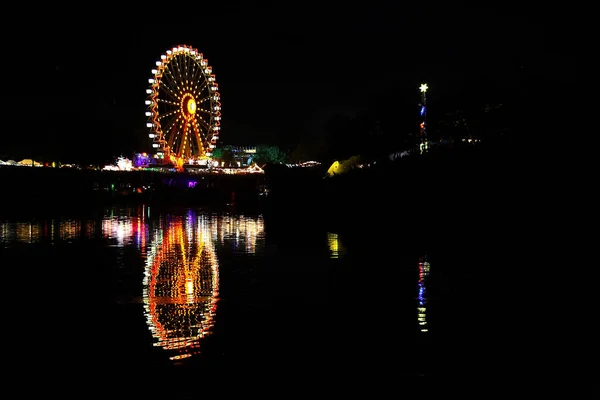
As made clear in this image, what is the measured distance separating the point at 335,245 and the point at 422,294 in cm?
742

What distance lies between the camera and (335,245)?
55.6ft

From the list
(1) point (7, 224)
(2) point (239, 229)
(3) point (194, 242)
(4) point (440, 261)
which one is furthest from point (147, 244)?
(1) point (7, 224)

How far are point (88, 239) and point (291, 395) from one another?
1439 centimetres

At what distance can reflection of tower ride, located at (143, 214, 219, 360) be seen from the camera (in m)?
7.02

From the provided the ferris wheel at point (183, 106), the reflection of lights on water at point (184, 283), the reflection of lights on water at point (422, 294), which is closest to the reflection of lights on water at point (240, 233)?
the reflection of lights on water at point (184, 283)

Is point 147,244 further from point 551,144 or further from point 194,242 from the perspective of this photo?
point 551,144

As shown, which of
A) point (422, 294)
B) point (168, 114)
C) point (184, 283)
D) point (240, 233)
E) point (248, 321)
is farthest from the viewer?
point (168, 114)

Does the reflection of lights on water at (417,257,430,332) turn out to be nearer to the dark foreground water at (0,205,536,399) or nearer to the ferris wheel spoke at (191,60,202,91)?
the dark foreground water at (0,205,536,399)

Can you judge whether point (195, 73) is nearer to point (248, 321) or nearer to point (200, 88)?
point (200, 88)

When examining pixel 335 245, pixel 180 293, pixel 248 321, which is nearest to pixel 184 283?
pixel 180 293

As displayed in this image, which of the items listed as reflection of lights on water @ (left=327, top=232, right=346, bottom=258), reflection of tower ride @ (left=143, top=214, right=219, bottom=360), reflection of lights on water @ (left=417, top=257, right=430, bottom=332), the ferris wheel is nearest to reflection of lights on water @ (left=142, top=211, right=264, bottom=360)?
reflection of tower ride @ (left=143, top=214, right=219, bottom=360)

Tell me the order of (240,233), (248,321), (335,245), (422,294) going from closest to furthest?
(248,321) → (422,294) → (335,245) → (240,233)

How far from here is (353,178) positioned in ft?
95.6

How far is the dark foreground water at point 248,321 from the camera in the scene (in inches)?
222
